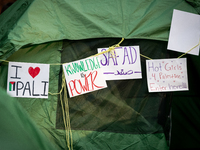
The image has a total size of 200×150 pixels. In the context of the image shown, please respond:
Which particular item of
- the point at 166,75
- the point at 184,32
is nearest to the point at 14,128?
the point at 166,75

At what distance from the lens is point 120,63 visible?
113 centimetres

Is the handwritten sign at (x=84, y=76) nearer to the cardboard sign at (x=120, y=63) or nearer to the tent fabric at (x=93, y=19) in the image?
the cardboard sign at (x=120, y=63)

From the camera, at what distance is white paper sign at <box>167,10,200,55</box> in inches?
44.8

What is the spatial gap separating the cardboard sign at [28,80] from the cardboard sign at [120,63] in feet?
1.05

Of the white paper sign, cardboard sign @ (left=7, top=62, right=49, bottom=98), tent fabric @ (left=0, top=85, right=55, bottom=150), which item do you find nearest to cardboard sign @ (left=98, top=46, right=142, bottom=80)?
the white paper sign

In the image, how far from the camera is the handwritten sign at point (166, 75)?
1.16 meters

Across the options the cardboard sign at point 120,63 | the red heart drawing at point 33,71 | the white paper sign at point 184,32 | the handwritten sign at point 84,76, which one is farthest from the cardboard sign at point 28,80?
the white paper sign at point 184,32

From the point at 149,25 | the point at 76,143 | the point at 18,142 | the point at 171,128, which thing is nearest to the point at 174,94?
the point at 171,128

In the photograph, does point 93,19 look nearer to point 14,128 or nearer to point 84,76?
point 84,76

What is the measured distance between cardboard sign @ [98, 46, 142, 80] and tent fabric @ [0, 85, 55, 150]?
1.79 feet

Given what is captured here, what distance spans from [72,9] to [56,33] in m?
0.16

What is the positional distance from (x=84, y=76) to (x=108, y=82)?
14 centimetres

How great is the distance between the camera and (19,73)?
3.61 ft

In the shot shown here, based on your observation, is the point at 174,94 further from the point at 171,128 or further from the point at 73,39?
the point at 73,39
